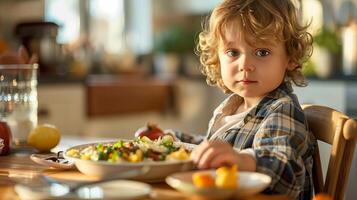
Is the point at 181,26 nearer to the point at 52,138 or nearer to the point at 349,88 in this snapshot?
the point at 349,88

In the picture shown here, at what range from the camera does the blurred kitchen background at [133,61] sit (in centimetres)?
378

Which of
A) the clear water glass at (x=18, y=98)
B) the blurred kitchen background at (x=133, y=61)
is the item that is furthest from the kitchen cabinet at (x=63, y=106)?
the clear water glass at (x=18, y=98)

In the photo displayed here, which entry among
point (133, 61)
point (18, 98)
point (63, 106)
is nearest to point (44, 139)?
point (18, 98)

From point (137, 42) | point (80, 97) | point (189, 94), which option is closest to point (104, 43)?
point (137, 42)

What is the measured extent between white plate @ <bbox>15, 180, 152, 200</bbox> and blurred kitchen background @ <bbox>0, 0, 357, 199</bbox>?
7.32 feet

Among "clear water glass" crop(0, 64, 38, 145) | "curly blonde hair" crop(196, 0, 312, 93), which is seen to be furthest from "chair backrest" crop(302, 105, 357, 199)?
"clear water glass" crop(0, 64, 38, 145)

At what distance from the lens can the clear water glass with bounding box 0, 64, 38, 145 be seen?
66.2 inches

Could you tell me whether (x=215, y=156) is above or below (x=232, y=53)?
below

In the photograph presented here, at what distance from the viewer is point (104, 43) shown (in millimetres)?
5148

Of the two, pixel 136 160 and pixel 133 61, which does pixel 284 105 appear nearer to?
pixel 136 160

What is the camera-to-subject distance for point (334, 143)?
1233mm

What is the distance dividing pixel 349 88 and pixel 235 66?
2.26 meters

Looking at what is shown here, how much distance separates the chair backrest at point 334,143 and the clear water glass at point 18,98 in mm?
769

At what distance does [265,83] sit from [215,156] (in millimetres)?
381
